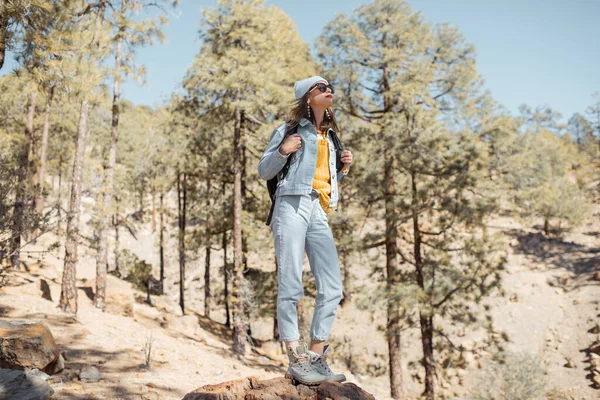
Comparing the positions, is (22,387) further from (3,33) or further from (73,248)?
(73,248)

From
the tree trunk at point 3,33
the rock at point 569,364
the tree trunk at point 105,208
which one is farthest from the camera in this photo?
the rock at point 569,364

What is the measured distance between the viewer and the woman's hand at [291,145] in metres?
2.82

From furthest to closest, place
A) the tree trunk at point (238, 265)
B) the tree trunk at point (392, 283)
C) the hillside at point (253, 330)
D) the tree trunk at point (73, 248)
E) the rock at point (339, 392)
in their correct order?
the tree trunk at point (238, 265) → the tree trunk at point (392, 283) → the tree trunk at point (73, 248) → the hillside at point (253, 330) → the rock at point (339, 392)

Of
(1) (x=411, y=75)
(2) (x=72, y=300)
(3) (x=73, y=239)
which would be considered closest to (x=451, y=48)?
(1) (x=411, y=75)

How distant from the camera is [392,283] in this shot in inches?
425

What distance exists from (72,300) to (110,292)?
3.28 m

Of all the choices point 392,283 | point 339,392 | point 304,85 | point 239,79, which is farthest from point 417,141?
point 339,392

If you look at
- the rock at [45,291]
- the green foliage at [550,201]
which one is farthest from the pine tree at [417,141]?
the green foliage at [550,201]

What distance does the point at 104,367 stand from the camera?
5.22m

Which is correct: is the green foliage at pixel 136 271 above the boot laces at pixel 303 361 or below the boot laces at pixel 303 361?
below

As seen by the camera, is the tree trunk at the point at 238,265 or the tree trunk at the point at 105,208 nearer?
the tree trunk at the point at 105,208

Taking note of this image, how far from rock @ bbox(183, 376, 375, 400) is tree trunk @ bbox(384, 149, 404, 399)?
24.9 feet

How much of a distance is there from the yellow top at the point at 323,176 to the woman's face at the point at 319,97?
0.88 ft

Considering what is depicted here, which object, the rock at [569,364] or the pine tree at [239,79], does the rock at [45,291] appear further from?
the rock at [569,364]
